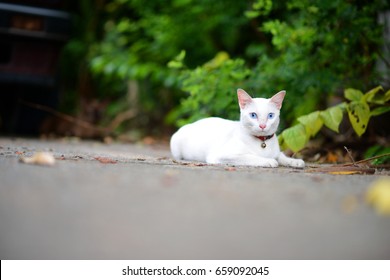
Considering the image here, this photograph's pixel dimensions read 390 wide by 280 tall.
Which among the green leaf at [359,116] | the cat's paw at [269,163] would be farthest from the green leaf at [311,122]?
the cat's paw at [269,163]

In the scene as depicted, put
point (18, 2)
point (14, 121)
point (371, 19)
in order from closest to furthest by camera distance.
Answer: point (371, 19), point (18, 2), point (14, 121)

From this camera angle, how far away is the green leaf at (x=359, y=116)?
4180 millimetres

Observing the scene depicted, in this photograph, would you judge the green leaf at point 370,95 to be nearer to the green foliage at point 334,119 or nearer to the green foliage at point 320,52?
the green foliage at point 334,119

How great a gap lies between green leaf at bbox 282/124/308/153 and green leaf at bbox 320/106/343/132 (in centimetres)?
19

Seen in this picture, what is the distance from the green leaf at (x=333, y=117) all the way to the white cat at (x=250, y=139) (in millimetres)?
536

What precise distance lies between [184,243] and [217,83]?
3700 millimetres

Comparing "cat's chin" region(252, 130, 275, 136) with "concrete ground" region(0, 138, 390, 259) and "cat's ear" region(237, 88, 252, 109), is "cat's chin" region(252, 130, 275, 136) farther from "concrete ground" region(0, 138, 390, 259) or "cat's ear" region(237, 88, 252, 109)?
"concrete ground" region(0, 138, 390, 259)

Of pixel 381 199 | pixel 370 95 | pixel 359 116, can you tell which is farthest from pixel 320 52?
pixel 381 199

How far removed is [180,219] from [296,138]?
249cm

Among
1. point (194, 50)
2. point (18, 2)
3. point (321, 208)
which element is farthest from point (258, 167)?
point (194, 50)

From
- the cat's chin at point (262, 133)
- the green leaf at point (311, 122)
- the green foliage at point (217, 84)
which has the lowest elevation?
the cat's chin at point (262, 133)

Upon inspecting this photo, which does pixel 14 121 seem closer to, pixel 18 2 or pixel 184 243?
pixel 18 2

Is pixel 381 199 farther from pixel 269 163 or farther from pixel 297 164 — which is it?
pixel 297 164

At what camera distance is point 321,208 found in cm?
208
